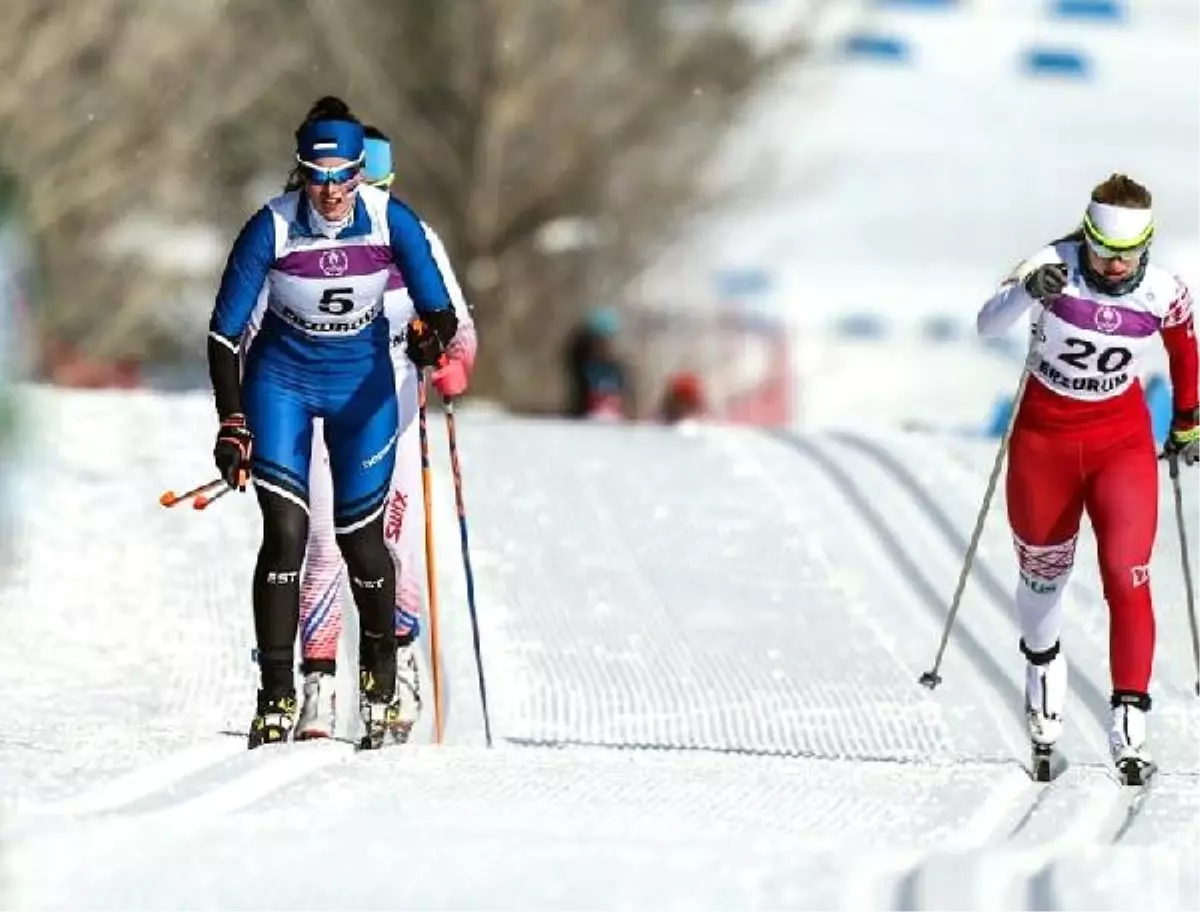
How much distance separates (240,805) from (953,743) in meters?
3.87

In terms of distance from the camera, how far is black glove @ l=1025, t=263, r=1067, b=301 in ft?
28.8

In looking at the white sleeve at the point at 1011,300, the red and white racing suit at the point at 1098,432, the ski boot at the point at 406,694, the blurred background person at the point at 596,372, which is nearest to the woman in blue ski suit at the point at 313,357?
the ski boot at the point at 406,694

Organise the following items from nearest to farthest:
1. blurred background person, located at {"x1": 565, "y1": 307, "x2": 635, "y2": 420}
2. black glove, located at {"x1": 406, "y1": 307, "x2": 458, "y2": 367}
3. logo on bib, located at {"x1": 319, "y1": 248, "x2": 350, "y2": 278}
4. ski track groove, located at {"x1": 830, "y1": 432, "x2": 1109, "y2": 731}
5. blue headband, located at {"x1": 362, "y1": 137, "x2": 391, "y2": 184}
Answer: logo on bib, located at {"x1": 319, "y1": 248, "x2": 350, "y2": 278} → black glove, located at {"x1": 406, "y1": 307, "x2": 458, "y2": 367} → blue headband, located at {"x1": 362, "y1": 137, "x2": 391, "y2": 184} → ski track groove, located at {"x1": 830, "y1": 432, "x2": 1109, "y2": 731} → blurred background person, located at {"x1": 565, "y1": 307, "x2": 635, "y2": 420}

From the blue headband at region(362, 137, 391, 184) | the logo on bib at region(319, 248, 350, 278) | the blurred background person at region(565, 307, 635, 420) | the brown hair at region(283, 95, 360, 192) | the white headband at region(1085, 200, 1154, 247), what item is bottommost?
the blurred background person at region(565, 307, 635, 420)

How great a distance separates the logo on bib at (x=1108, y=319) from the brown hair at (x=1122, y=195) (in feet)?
1.04

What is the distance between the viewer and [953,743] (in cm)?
1047

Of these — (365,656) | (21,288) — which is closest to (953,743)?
(365,656)

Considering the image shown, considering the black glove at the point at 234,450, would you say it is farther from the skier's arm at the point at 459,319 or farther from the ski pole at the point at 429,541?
the ski pole at the point at 429,541

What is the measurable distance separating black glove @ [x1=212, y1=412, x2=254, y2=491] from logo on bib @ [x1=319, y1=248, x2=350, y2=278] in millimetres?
477

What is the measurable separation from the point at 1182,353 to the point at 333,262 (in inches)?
102

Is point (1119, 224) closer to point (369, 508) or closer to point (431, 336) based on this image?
point (431, 336)

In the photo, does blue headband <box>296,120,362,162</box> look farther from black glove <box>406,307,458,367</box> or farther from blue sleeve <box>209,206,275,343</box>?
black glove <box>406,307,458,367</box>

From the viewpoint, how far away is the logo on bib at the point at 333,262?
27.9 ft

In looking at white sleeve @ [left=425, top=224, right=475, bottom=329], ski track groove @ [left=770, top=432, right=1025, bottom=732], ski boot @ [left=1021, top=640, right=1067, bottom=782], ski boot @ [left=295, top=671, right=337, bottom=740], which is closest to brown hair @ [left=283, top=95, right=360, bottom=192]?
white sleeve @ [left=425, top=224, right=475, bottom=329]
